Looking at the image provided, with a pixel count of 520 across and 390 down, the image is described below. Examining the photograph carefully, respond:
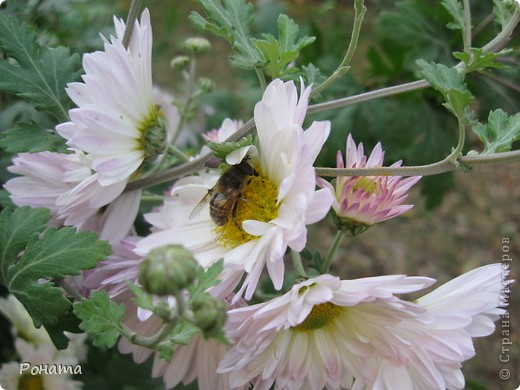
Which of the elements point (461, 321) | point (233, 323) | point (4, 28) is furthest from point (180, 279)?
point (4, 28)

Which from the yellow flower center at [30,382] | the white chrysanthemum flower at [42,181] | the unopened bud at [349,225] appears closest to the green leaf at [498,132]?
the unopened bud at [349,225]

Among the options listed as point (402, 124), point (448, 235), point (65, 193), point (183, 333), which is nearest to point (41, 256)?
point (65, 193)

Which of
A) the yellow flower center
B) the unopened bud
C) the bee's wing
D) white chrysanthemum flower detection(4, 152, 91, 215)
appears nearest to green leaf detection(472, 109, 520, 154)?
the unopened bud

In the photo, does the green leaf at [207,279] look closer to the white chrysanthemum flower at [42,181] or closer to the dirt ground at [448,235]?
the white chrysanthemum flower at [42,181]

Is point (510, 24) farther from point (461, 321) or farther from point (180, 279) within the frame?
point (180, 279)

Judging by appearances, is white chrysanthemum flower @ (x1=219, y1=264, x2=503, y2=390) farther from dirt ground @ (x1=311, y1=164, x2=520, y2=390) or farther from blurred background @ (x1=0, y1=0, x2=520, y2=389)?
dirt ground @ (x1=311, y1=164, x2=520, y2=390)

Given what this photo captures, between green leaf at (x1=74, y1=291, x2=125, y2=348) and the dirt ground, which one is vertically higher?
green leaf at (x1=74, y1=291, x2=125, y2=348)
